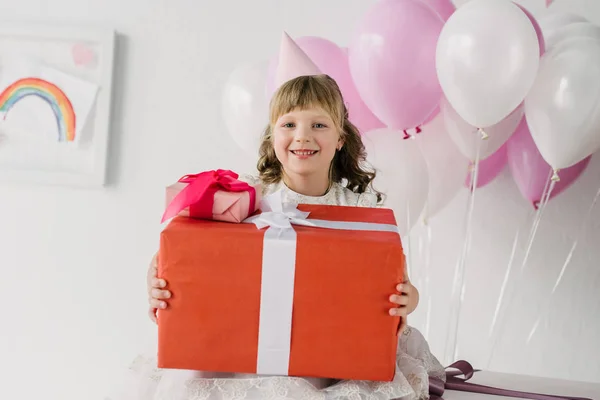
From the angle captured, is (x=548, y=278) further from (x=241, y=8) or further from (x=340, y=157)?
(x=241, y=8)

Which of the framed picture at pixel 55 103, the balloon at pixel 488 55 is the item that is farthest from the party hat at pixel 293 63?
the framed picture at pixel 55 103

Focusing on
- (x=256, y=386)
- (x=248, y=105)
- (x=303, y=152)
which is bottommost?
(x=256, y=386)

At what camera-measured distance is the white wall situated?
7.32ft

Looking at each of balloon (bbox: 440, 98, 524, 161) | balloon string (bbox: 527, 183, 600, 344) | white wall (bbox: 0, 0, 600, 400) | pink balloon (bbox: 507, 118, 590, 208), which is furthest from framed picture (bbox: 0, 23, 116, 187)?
balloon string (bbox: 527, 183, 600, 344)

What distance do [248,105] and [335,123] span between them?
38 cm

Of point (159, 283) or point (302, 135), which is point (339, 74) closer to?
point (302, 135)

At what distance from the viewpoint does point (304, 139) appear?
1.51 metres

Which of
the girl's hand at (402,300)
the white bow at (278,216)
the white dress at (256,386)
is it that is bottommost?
the white dress at (256,386)

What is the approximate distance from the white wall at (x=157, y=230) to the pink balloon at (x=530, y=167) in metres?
0.27

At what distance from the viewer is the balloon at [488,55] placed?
61.2 inches

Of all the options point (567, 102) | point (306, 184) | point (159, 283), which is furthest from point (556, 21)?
point (159, 283)

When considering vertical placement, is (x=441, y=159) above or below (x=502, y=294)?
above

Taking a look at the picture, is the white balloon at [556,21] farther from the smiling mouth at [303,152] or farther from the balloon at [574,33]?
the smiling mouth at [303,152]

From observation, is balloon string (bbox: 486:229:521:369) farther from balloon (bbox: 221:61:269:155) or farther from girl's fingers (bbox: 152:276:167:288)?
girl's fingers (bbox: 152:276:167:288)
